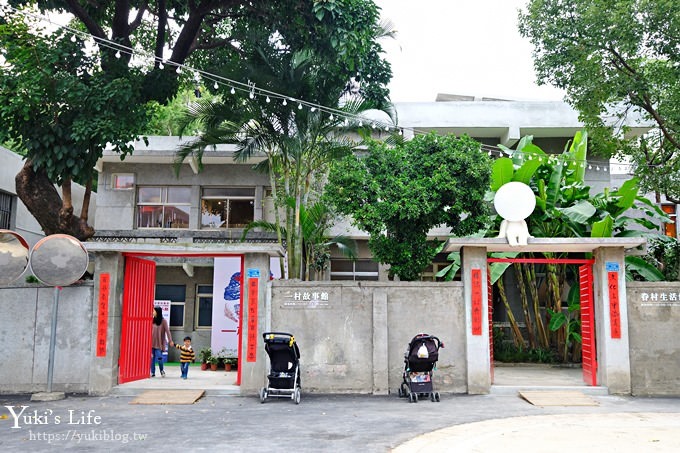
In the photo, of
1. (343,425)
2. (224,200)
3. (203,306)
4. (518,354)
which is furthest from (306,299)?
(224,200)

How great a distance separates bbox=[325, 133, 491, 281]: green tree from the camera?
11.2 m

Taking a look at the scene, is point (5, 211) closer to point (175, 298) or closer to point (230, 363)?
point (175, 298)

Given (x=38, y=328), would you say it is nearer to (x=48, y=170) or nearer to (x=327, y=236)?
(x=48, y=170)

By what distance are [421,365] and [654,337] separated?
14.4 feet

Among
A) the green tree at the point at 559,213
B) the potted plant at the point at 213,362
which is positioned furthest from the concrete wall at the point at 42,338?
the green tree at the point at 559,213

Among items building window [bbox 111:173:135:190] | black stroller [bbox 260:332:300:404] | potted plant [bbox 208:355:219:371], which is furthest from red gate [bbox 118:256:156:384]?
building window [bbox 111:173:135:190]

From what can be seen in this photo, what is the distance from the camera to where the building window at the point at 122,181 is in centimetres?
1859

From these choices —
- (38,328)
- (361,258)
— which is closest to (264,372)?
(38,328)

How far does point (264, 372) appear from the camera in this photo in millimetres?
10625

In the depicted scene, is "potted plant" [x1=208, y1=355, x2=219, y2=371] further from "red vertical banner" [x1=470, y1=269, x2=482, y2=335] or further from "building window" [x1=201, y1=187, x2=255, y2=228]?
"red vertical banner" [x1=470, y1=269, x2=482, y2=335]

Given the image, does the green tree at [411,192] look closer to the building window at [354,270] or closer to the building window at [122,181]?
the building window at [354,270]

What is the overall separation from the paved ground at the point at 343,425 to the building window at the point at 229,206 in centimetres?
862

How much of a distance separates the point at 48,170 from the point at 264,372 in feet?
18.3

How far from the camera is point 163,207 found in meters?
18.6
